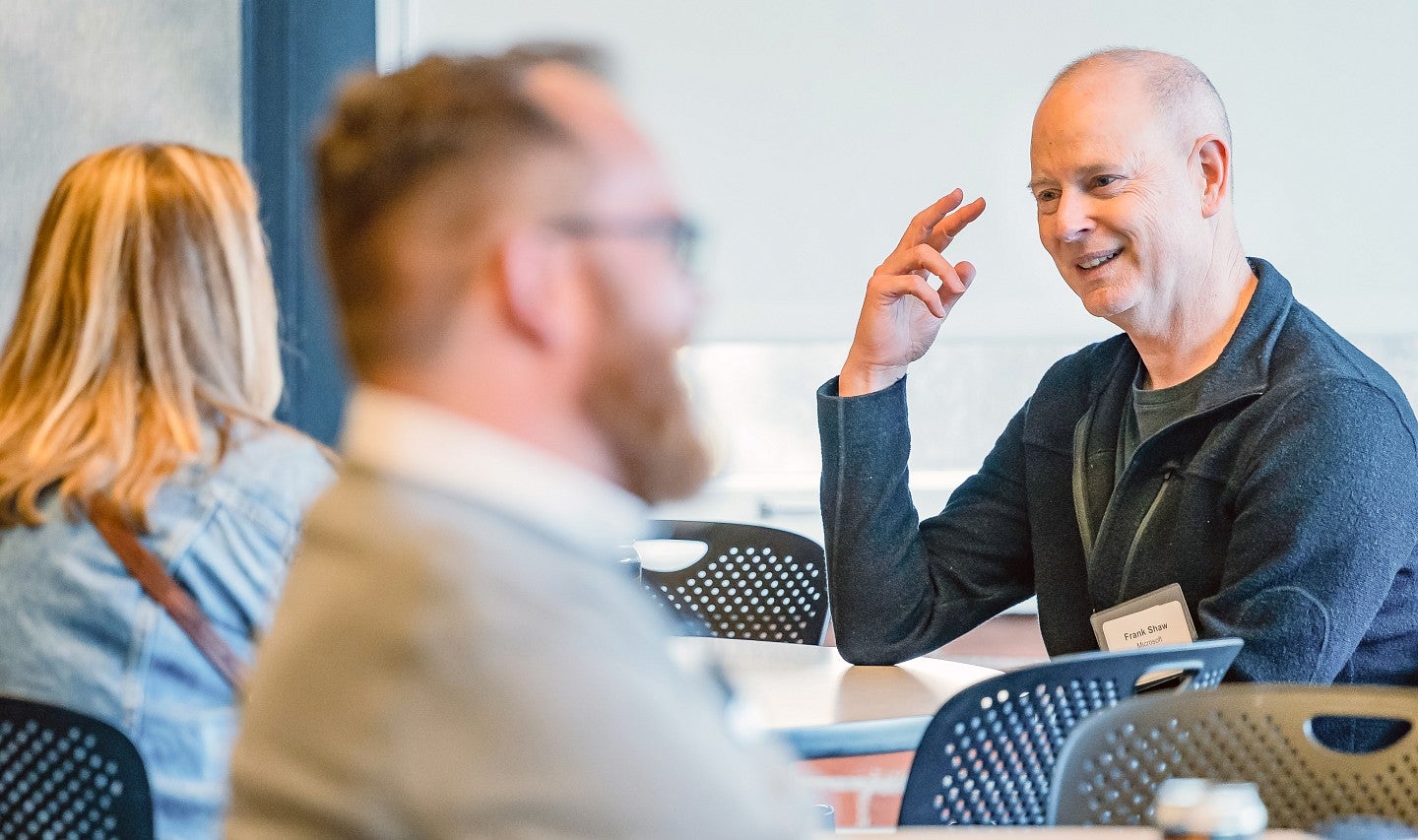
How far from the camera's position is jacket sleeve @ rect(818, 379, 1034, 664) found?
7.02 feet

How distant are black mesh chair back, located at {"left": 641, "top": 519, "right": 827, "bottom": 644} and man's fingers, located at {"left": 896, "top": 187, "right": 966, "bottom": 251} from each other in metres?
0.61

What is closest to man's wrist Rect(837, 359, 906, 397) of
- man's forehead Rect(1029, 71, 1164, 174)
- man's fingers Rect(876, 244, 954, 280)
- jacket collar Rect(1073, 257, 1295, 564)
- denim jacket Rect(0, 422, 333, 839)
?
man's fingers Rect(876, 244, 954, 280)

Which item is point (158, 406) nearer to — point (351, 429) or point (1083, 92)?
point (351, 429)

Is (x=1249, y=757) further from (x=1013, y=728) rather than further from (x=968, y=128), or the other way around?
(x=968, y=128)

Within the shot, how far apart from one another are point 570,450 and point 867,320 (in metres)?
1.47

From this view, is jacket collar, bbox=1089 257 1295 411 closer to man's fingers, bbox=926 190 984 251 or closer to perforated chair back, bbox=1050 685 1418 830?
man's fingers, bbox=926 190 984 251

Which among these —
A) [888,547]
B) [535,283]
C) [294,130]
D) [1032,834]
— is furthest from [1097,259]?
[294,130]

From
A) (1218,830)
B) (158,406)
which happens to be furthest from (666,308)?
(158,406)

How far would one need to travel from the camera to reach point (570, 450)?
2.42 ft

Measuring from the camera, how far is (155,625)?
1.63 m

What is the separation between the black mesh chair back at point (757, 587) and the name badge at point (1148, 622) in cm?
74

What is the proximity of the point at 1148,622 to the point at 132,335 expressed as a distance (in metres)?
1.20

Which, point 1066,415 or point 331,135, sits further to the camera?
point 1066,415

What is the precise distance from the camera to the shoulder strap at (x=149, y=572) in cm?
162
